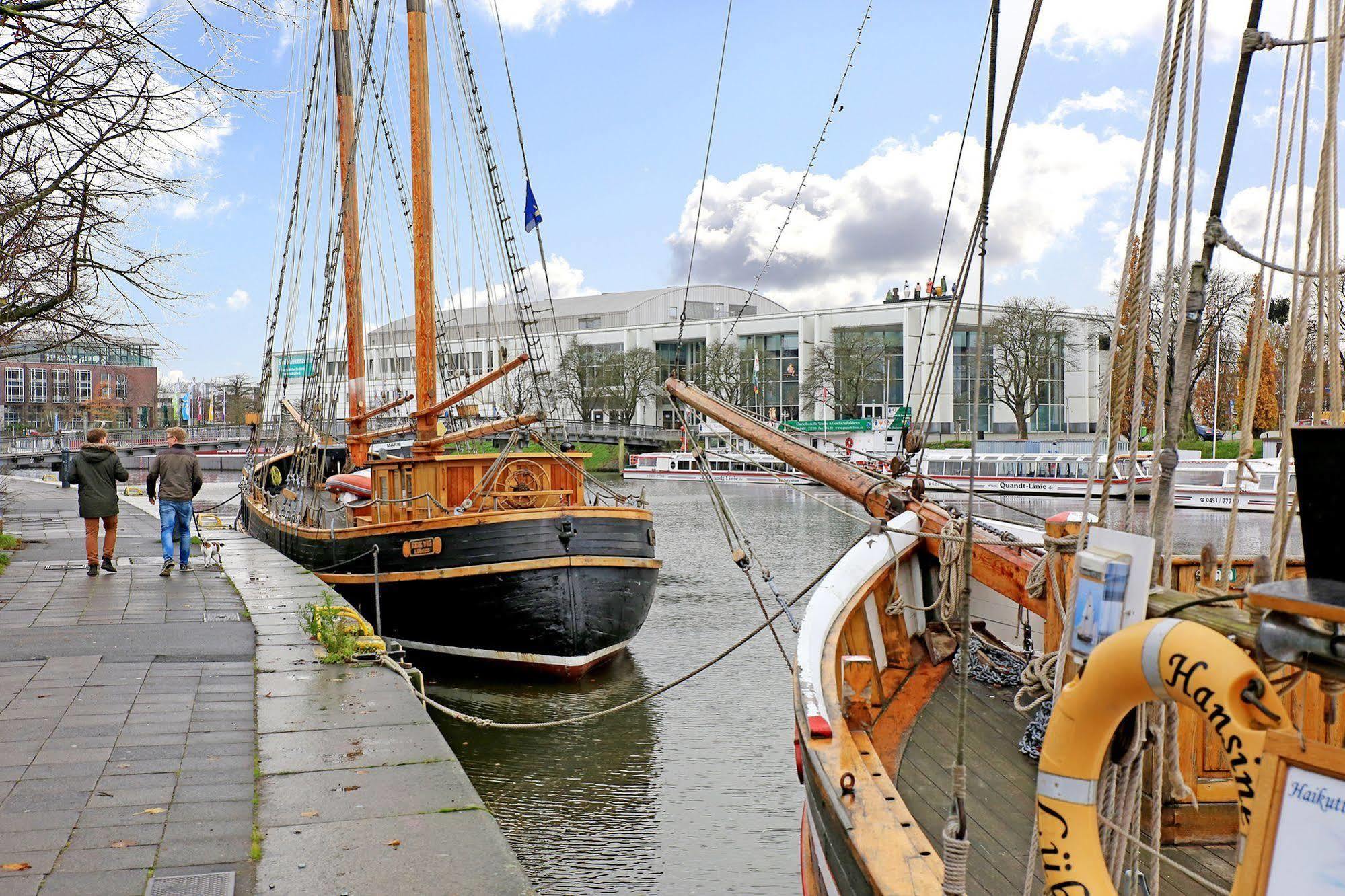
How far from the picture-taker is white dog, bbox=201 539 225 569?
13.3 meters

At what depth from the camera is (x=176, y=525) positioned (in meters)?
12.5

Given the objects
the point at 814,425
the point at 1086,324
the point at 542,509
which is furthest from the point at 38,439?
the point at 542,509

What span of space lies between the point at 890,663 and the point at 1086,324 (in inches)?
2216

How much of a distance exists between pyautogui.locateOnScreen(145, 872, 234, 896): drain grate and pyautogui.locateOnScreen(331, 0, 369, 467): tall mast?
16068mm

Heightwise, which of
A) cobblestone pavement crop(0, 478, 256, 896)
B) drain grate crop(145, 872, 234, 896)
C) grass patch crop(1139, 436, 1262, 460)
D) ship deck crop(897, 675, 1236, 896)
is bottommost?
grass patch crop(1139, 436, 1262, 460)

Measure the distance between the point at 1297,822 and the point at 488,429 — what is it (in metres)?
13.0

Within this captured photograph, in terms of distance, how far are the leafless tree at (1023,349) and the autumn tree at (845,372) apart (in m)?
7.63

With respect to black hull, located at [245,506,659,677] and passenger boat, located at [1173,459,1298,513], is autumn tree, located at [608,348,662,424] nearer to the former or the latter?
passenger boat, located at [1173,459,1298,513]

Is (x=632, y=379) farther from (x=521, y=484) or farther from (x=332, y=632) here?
(x=332, y=632)

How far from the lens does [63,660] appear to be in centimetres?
757

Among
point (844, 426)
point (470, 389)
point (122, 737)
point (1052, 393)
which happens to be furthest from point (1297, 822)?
point (1052, 393)

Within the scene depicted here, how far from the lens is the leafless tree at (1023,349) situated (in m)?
56.0

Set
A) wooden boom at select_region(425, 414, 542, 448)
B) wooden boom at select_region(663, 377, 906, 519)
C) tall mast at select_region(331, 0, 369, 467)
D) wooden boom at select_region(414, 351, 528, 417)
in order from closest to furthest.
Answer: wooden boom at select_region(663, 377, 906, 519)
wooden boom at select_region(425, 414, 542, 448)
wooden boom at select_region(414, 351, 528, 417)
tall mast at select_region(331, 0, 369, 467)

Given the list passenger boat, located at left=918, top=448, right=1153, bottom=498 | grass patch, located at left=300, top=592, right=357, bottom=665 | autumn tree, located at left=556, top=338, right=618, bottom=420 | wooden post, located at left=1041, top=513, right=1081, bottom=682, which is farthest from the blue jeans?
autumn tree, located at left=556, top=338, right=618, bottom=420
